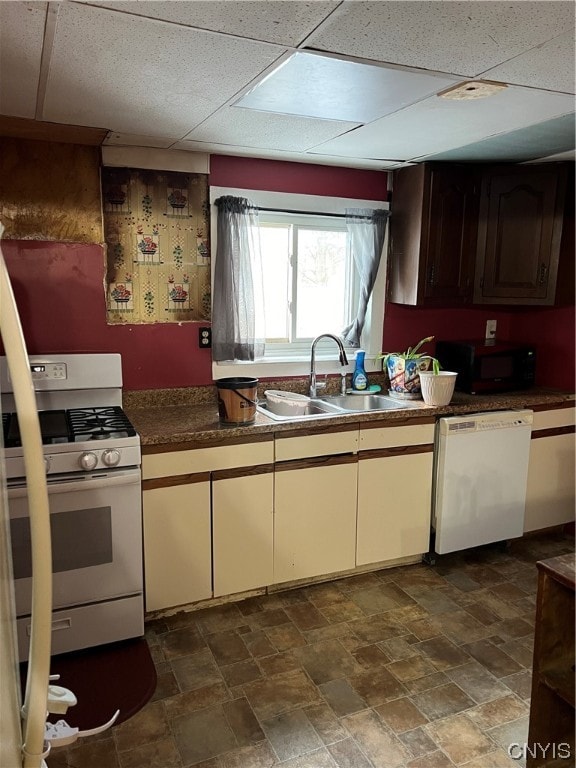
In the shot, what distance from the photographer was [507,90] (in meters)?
1.95

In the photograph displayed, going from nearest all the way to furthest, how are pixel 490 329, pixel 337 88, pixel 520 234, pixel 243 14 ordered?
pixel 243 14 → pixel 337 88 → pixel 520 234 → pixel 490 329

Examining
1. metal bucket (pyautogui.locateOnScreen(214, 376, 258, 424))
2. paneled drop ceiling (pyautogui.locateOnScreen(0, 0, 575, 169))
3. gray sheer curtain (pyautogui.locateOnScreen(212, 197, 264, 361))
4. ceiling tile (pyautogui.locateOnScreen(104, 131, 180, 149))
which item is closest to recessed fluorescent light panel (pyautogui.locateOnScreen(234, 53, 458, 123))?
paneled drop ceiling (pyautogui.locateOnScreen(0, 0, 575, 169))

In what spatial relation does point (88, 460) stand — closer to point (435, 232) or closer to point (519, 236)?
point (435, 232)

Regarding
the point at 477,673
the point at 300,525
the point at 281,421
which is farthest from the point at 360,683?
the point at 281,421

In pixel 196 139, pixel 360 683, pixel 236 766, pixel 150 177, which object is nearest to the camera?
pixel 236 766

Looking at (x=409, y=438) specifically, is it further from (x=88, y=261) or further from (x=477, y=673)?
(x=88, y=261)

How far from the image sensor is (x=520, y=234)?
3264mm

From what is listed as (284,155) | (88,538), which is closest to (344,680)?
(88,538)

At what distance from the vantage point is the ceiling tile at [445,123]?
2072mm

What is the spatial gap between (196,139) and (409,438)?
5.92 feet

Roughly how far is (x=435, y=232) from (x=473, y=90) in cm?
129

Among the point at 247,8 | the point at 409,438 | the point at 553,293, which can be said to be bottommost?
the point at 409,438

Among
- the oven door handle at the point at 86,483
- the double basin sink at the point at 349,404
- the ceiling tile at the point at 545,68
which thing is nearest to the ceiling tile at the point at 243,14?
the ceiling tile at the point at 545,68

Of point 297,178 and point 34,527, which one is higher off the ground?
point 297,178
